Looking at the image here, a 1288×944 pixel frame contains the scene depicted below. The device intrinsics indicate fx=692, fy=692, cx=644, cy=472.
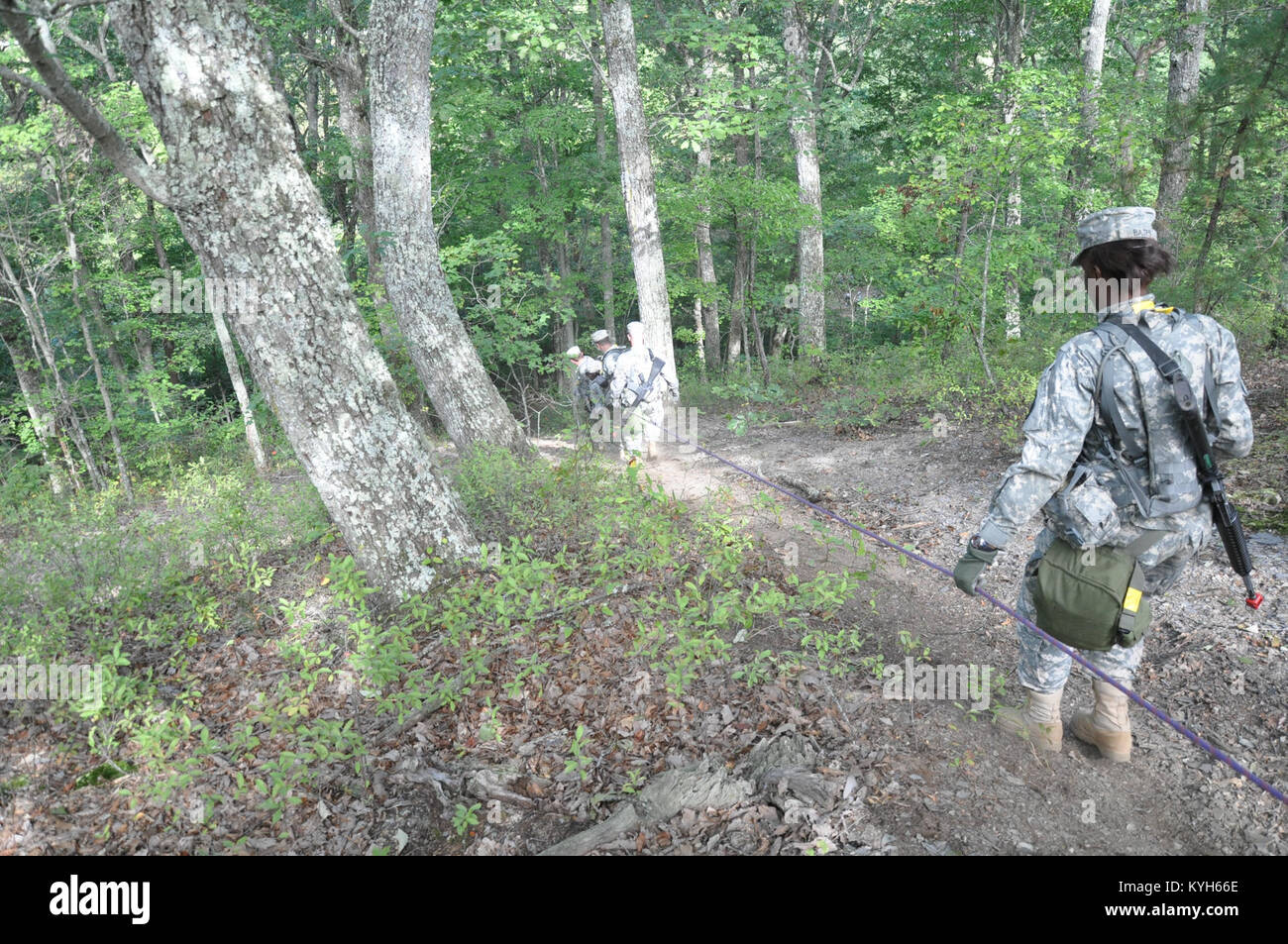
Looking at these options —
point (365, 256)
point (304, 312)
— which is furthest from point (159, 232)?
point (304, 312)

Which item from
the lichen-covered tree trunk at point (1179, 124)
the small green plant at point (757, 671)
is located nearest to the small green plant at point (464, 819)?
the small green plant at point (757, 671)

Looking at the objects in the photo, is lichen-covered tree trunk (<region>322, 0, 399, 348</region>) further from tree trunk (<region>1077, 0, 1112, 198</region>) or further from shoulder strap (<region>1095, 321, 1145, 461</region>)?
tree trunk (<region>1077, 0, 1112, 198</region>)

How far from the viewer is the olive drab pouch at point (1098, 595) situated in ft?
10.1

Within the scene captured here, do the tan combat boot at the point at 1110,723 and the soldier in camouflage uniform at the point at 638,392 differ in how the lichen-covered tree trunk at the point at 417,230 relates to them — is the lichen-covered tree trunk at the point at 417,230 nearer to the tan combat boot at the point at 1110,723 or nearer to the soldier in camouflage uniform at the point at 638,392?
the soldier in camouflage uniform at the point at 638,392

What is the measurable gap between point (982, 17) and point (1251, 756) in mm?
18836

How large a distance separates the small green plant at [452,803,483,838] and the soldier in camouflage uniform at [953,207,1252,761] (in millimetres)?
2655

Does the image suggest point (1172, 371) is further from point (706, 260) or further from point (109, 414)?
point (109, 414)

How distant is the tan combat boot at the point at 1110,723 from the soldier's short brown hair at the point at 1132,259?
1.91m

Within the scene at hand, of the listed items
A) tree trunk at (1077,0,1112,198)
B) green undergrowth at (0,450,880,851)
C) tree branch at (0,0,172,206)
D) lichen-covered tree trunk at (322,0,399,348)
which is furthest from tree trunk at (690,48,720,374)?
tree branch at (0,0,172,206)

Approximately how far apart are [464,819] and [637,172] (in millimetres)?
9243

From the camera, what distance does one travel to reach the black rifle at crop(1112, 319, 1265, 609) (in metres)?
2.91

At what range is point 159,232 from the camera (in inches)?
647

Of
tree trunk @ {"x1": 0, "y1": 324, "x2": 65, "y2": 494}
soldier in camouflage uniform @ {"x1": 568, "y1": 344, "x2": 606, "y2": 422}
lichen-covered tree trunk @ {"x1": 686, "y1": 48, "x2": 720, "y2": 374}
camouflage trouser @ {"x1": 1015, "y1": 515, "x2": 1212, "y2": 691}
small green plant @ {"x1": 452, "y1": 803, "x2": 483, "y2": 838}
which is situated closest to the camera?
camouflage trouser @ {"x1": 1015, "y1": 515, "x2": 1212, "y2": 691}
